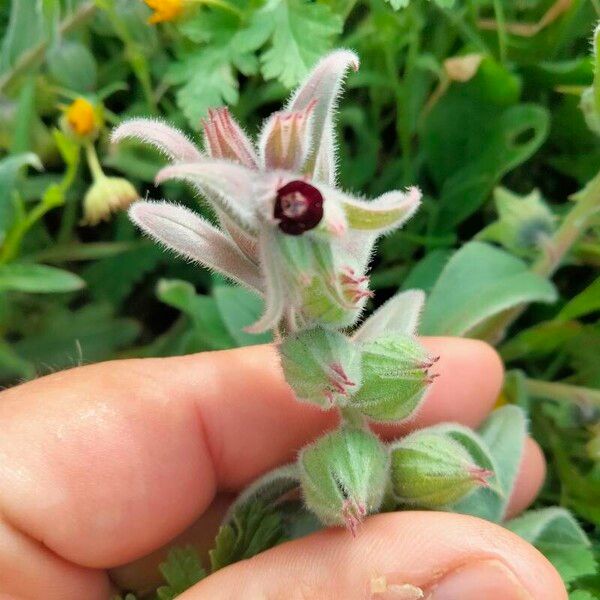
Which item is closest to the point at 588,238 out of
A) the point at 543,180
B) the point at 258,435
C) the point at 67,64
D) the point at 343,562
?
the point at 543,180

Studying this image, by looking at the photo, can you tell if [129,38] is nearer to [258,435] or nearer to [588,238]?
[258,435]

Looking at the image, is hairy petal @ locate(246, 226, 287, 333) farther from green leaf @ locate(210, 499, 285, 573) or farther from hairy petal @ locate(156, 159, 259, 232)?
green leaf @ locate(210, 499, 285, 573)

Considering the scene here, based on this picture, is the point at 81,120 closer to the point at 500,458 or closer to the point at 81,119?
the point at 81,119

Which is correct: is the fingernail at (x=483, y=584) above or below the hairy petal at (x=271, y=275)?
below

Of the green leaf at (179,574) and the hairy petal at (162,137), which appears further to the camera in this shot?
the green leaf at (179,574)

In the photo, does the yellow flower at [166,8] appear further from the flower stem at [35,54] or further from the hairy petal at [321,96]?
the hairy petal at [321,96]

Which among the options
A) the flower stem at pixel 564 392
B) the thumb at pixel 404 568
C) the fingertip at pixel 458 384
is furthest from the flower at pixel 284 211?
the flower stem at pixel 564 392

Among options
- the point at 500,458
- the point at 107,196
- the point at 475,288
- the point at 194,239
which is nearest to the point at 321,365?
the point at 194,239
